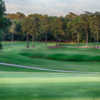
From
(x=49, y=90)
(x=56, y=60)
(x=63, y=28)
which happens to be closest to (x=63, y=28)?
(x=63, y=28)

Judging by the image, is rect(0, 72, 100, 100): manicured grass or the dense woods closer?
rect(0, 72, 100, 100): manicured grass

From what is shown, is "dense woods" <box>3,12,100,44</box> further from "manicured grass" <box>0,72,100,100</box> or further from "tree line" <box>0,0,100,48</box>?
"manicured grass" <box>0,72,100,100</box>

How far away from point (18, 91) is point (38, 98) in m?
0.67

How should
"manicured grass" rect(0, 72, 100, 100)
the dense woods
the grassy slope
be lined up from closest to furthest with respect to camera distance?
1. "manicured grass" rect(0, 72, 100, 100)
2. the grassy slope
3. the dense woods

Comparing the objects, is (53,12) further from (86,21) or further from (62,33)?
(86,21)

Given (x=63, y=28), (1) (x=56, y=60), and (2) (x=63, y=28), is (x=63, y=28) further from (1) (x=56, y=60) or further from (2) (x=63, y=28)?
(1) (x=56, y=60)

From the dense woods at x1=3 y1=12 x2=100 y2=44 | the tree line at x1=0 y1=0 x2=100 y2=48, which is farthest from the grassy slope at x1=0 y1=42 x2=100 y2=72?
the dense woods at x1=3 y1=12 x2=100 y2=44

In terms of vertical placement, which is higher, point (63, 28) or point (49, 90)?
point (63, 28)

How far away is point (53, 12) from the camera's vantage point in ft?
328

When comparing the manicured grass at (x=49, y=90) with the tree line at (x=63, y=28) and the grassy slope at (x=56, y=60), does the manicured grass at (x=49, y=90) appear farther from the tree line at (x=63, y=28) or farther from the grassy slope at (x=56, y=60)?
the tree line at (x=63, y=28)

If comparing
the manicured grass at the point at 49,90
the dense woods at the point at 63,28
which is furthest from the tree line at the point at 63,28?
the manicured grass at the point at 49,90

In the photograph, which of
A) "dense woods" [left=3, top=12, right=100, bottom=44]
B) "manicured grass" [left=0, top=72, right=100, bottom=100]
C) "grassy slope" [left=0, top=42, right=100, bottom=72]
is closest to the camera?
"manicured grass" [left=0, top=72, right=100, bottom=100]

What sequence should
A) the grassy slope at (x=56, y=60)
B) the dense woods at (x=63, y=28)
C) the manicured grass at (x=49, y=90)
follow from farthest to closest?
1. the dense woods at (x=63, y=28)
2. the grassy slope at (x=56, y=60)
3. the manicured grass at (x=49, y=90)

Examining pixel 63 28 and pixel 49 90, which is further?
pixel 63 28
